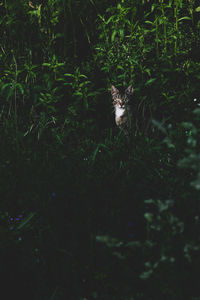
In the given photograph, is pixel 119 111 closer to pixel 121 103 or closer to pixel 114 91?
pixel 121 103

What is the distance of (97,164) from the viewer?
8.46 feet

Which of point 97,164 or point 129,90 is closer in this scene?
point 97,164

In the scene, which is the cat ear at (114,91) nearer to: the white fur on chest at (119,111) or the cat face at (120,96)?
the cat face at (120,96)

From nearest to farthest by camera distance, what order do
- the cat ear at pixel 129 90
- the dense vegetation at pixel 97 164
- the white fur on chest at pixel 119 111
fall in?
the dense vegetation at pixel 97 164 → the cat ear at pixel 129 90 → the white fur on chest at pixel 119 111

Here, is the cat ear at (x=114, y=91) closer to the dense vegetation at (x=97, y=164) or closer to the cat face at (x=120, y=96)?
the cat face at (x=120, y=96)

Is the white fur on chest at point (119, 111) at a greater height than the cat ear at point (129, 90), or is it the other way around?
the cat ear at point (129, 90)

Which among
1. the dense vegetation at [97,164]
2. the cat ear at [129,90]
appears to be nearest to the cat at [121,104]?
the cat ear at [129,90]

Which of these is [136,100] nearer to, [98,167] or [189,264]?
[98,167]

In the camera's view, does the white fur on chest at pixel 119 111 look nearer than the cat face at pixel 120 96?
No

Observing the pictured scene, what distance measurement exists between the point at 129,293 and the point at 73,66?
2623 millimetres

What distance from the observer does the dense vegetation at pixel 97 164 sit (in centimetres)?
173

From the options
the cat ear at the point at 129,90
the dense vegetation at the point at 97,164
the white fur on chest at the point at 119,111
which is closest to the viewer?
the dense vegetation at the point at 97,164

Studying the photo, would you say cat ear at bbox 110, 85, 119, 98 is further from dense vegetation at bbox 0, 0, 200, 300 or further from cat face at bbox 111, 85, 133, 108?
dense vegetation at bbox 0, 0, 200, 300

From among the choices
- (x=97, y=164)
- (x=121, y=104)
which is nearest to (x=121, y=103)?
(x=121, y=104)
